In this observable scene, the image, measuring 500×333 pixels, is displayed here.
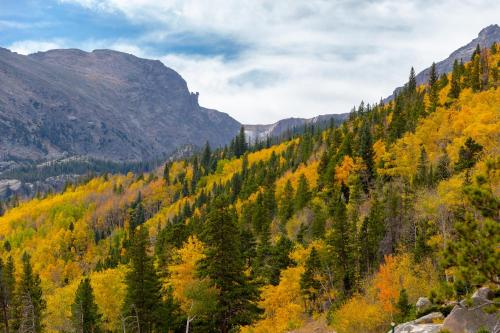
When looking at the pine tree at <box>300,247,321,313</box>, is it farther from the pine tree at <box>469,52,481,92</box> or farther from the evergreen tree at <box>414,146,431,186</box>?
the pine tree at <box>469,52,481,92</box>

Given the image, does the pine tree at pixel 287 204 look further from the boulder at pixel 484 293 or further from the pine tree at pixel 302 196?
the boulder at pixel 484 293

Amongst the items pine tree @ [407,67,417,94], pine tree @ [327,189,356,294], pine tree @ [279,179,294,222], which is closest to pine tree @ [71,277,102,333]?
pine tree @ [327,189,356,294]

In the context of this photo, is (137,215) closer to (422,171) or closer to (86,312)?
(86,312)

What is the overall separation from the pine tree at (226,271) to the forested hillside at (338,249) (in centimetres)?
9

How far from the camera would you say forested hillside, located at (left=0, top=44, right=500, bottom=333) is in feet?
126

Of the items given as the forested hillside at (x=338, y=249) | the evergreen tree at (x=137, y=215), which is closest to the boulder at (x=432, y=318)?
the forested hillside at (x=338, y=249)

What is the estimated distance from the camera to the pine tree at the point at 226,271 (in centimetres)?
3850

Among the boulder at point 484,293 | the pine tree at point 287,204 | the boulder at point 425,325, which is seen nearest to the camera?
the boulder at point 484,293

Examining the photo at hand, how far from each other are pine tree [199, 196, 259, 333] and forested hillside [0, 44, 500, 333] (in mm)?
94

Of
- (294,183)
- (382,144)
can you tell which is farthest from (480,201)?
(294,183)

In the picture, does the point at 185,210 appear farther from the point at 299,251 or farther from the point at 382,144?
the point at 299,251

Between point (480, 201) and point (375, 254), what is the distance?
5637cm

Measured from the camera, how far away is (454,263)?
55.0 feet

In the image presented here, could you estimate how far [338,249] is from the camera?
6725 cm
